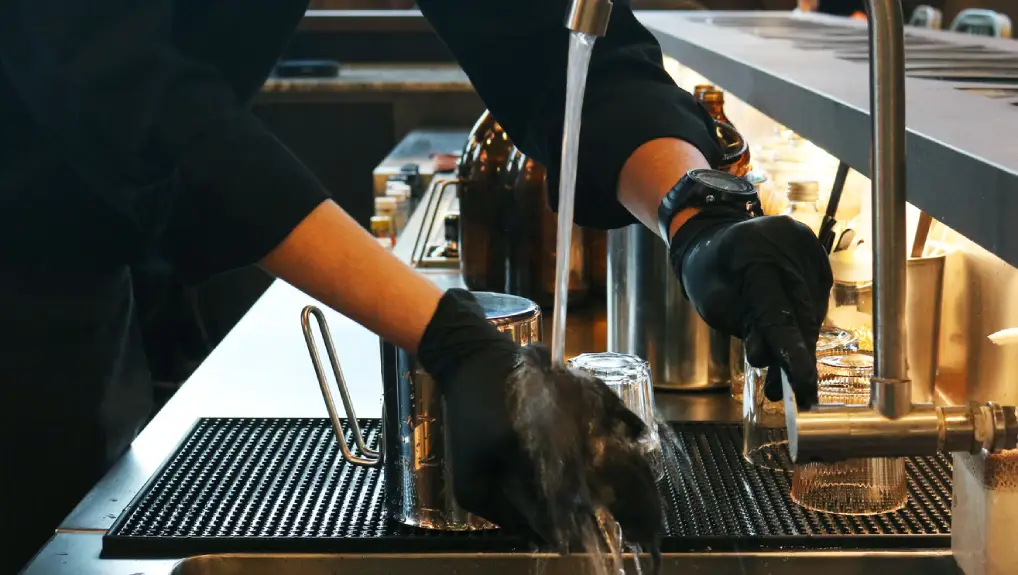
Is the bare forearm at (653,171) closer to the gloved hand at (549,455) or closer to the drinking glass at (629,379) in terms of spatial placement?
the drinking glass at (629,379)

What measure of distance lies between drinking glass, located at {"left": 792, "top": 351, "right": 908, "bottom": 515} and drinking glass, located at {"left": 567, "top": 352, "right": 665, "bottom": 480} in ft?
0.48

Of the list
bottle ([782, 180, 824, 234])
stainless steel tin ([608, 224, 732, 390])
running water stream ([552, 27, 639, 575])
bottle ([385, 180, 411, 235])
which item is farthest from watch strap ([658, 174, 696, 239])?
bottle ([385, 180, 411, 235])

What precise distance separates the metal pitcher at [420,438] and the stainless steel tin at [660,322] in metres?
0.33

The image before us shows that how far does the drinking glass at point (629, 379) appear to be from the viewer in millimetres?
1043

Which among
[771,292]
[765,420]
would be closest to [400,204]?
[765,420]

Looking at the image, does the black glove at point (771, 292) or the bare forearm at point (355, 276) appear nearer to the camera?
the black glove at point (771, 292)

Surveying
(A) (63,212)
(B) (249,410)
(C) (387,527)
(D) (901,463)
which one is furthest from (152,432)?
(D) (901,463)

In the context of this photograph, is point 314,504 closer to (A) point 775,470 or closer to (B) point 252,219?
(B) point 252,219

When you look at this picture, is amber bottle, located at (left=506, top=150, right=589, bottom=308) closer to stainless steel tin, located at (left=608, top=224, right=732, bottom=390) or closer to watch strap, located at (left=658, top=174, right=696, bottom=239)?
stainless steel tin, located at (left=608, top=224, right=732, bottom=390)

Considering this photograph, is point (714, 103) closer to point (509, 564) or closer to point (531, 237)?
point (531, 237)

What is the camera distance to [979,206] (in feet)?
2.50

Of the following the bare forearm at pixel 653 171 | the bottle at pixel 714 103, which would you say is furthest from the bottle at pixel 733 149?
the bare forearm at pixel 653 171

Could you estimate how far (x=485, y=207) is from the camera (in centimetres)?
174

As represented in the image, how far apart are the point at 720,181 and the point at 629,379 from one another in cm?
22
